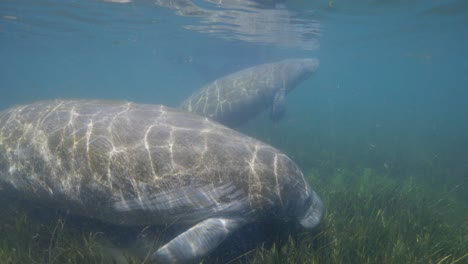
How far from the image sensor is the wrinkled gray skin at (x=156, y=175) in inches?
202

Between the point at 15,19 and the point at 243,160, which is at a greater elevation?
the point at 15,19

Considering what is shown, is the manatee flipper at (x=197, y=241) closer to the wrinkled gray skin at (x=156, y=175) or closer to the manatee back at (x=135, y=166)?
the wrinkled gray skin at (x=156, y=175)

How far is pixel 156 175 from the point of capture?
5.22 metres

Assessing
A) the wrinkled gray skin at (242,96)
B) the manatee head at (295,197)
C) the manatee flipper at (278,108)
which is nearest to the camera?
the manatee head at (295,197)

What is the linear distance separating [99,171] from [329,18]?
2405 cm

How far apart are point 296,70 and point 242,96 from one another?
5.06 metres

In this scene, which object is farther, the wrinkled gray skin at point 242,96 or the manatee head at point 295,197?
the wrinkled gray skin at point 242,96

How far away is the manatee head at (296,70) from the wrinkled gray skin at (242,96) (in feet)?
0.53

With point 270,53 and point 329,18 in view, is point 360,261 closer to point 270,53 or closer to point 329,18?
point 329,18

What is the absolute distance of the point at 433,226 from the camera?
7277 mm

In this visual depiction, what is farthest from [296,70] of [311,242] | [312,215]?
[311,242]

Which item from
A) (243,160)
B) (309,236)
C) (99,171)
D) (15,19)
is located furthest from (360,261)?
(15,19)

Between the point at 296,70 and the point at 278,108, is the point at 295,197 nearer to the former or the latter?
the point at 278,108

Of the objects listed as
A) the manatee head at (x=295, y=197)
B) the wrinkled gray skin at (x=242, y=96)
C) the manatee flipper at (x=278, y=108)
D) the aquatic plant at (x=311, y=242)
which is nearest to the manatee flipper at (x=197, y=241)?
the aquatic plant at (x=311, y=242)
